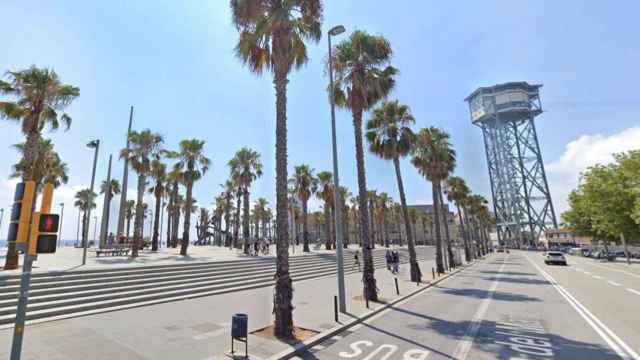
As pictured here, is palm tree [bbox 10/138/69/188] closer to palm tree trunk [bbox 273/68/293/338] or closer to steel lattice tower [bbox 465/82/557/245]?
palm tree trunk [bbox 273/68/293/338]

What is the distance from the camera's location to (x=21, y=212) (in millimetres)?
5129

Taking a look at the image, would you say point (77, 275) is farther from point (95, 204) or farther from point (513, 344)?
point (95, 204)

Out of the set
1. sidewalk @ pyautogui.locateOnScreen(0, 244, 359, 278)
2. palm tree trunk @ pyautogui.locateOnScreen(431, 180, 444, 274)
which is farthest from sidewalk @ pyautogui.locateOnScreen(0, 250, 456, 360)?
palm tree trunk @ pyautogui.locateOnScreen(431, 180, 444, 274)

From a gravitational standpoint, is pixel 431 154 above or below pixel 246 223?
above

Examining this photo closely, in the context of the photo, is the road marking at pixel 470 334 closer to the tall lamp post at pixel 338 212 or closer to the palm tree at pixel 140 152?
the tall lamp post at pixel 338 212

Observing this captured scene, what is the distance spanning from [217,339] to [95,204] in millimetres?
72679

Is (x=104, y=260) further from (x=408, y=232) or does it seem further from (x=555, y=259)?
(x=555, y=259)

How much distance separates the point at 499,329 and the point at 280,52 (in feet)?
35.1

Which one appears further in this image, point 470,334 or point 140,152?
point 140,152

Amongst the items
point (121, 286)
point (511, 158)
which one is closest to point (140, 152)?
point (121, 286)

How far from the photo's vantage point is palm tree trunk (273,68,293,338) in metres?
8.49

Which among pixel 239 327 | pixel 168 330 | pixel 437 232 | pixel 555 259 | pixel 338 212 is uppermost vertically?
pixel 338 212

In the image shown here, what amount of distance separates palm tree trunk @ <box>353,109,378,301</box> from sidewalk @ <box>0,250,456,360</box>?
82 centimetres

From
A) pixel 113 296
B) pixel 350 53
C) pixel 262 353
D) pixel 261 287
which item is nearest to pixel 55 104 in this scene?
pixel 113 296
